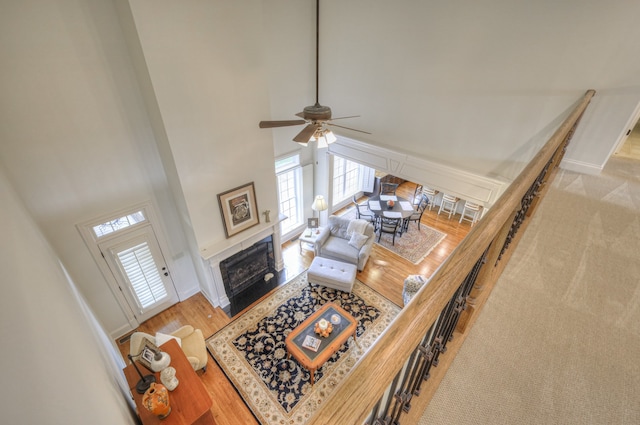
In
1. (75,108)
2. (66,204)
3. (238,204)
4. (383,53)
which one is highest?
(383,53)

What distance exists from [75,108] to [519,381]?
16.0ft

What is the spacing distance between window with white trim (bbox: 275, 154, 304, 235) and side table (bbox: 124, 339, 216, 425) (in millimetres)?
4022

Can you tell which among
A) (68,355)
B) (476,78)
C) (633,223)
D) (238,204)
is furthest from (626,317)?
(238,204)

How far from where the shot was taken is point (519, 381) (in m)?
1.38

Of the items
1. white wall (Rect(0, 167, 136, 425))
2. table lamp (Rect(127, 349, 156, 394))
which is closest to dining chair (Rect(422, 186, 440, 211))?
table lamp (Rect(127, 349, 156, 394))

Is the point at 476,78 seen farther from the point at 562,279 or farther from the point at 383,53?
the point at 562,279

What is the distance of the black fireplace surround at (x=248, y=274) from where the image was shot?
5.34 meters

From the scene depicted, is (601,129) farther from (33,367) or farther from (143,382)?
(143,382)

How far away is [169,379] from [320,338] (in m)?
2.55

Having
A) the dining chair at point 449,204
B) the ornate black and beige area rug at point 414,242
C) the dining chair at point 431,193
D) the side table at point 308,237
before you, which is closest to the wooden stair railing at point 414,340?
the side table at point 308,237

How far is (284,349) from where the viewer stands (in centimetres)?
475

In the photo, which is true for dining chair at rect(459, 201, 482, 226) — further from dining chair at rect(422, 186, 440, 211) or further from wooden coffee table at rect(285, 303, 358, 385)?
wooden coffee table at rect(285, 303, 358, 385)

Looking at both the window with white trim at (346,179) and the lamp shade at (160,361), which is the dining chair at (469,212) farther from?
the lamp shade at (160,361)

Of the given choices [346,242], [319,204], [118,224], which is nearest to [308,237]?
[319,204]
